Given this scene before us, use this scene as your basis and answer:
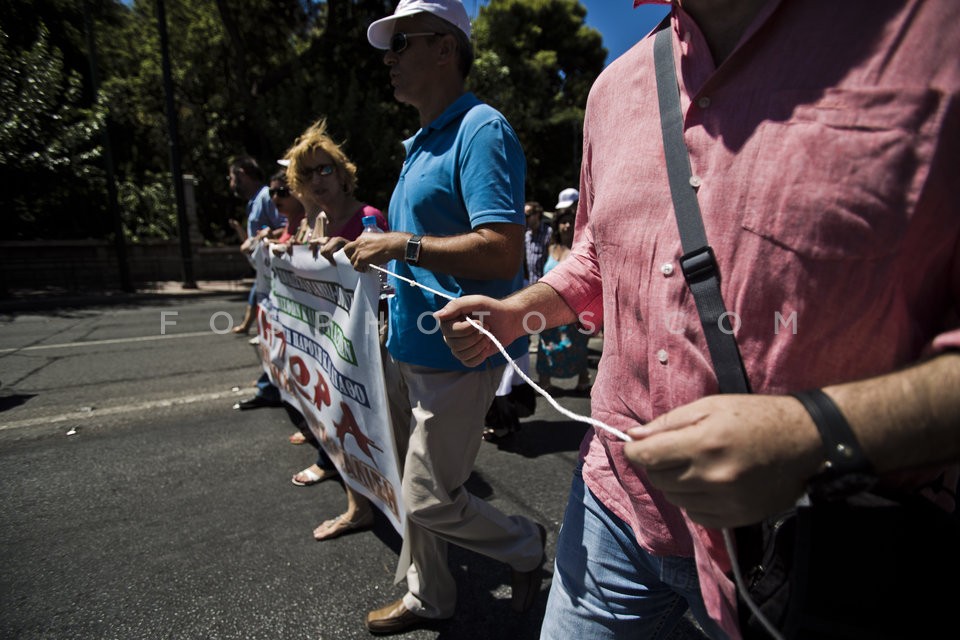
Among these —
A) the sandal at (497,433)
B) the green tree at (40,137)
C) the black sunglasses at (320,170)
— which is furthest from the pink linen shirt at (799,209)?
the green tree at (40,137)

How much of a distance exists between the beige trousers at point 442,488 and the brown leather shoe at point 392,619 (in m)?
0.04

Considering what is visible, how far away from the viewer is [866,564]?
719 mm

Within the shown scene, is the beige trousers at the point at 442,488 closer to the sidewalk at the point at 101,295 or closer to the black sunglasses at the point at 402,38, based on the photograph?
the black sunglasses at the point at 402,38

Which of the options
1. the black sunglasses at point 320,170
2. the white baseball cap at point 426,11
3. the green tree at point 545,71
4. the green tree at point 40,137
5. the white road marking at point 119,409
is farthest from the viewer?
the green tree at point 545,71

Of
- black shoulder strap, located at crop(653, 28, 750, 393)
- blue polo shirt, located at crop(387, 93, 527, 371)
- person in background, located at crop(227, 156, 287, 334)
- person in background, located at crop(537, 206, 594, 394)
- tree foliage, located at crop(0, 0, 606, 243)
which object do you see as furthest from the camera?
tree foliage, located at crop(0, 0, 606, 243)

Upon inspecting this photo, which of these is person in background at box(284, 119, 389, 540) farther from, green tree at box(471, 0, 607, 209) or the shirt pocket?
green tree at box(471, 0, 607, 209)

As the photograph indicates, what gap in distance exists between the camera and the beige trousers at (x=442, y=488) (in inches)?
76.4

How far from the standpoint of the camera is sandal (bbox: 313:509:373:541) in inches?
107

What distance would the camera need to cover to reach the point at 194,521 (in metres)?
2.88

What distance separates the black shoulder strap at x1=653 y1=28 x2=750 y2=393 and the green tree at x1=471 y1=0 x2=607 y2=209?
21.7m

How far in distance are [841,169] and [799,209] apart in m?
0.07

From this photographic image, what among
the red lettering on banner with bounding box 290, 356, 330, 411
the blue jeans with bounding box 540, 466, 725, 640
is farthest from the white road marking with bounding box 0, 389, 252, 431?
the blue jeans with bounding box 540, 466, 725, 640

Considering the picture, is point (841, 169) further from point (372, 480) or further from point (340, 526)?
point (340, 526)

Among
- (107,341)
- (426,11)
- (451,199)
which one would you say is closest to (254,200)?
(107,341)
